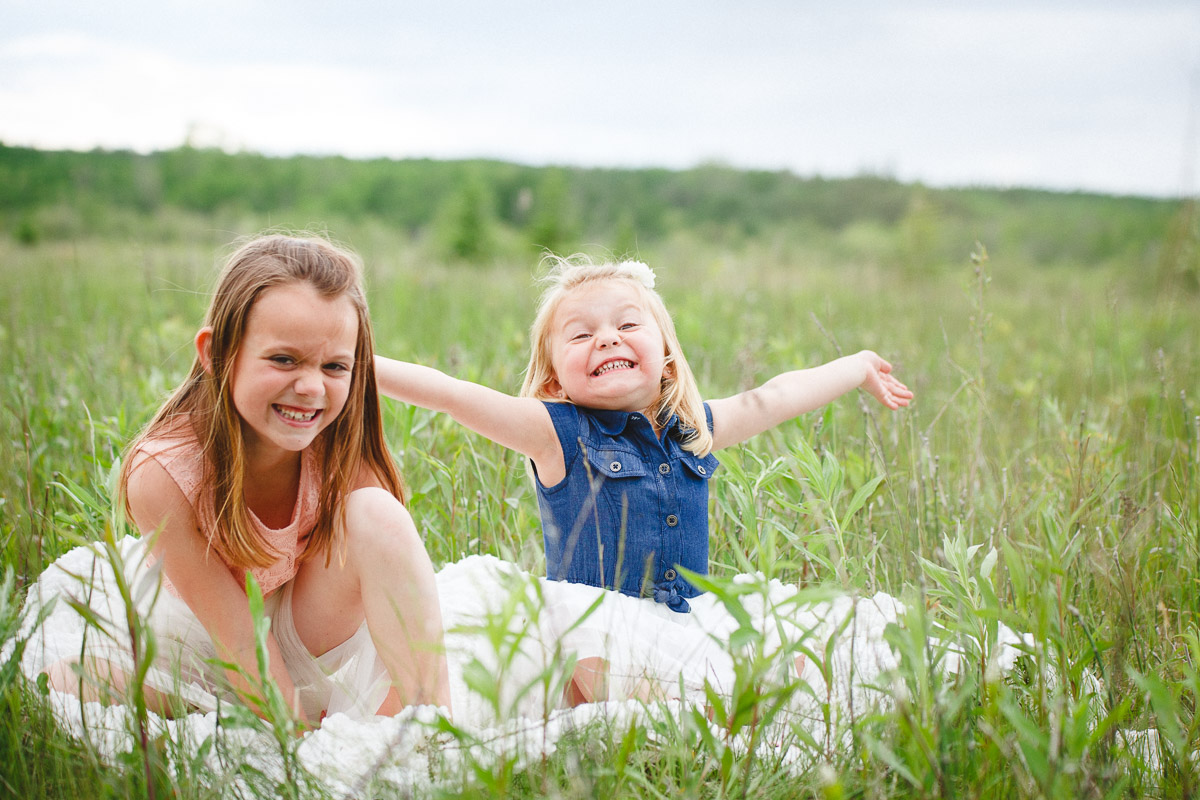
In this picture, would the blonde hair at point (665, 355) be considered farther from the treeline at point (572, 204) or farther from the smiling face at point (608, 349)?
the treeline at point (572, 204)

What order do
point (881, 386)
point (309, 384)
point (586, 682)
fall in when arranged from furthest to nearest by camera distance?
point (881, 386) → point (586, 682) → point (309, 384)

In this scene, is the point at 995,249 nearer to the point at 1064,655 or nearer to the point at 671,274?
the point at 671,274

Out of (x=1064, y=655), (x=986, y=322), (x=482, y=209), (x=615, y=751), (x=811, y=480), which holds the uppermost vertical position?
(x=482, y=209)

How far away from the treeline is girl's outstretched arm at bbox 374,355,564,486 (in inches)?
736

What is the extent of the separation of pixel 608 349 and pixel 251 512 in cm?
90

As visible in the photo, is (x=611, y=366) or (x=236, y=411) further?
(x=611, y=366)

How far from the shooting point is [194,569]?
159 cm

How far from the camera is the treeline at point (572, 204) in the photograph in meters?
24.5

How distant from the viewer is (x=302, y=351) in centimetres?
158

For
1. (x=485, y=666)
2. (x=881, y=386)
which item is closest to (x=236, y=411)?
(x=485, y=666)

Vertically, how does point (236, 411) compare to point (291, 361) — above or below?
below

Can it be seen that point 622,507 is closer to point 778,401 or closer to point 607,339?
point 607,339

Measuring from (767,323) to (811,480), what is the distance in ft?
13.4

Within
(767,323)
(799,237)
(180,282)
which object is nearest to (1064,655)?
(767,323)
